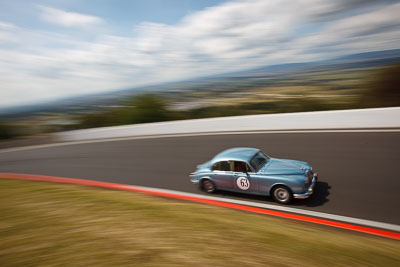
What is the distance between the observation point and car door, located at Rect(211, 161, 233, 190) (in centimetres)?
652

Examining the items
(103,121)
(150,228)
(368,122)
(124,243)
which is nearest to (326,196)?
(150,228)

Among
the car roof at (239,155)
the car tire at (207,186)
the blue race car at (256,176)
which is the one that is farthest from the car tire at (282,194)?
the car tire at (207,186)

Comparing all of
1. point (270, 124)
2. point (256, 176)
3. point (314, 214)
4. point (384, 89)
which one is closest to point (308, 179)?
point (314, 214)

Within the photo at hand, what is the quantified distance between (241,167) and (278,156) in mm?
3558

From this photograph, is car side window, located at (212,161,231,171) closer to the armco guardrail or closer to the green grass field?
the green grass field

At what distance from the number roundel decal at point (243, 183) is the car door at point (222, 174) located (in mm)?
241

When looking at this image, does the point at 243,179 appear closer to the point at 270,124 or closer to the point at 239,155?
the point at 239,155

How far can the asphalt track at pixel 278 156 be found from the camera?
578cm

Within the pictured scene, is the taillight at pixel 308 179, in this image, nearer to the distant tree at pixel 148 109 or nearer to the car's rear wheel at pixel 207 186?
the car's rear wheel at pixel 207 186

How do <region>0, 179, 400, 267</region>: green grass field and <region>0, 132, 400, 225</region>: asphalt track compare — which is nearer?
<region>0, 179, 400, 267</region>: green grass field

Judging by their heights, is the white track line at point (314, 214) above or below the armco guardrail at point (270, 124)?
below

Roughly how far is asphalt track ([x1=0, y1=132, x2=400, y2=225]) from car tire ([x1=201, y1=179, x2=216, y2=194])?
13.2 inches

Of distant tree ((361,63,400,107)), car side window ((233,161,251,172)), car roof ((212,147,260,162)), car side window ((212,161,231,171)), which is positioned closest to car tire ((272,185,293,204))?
car side window ((233,161,251,172))

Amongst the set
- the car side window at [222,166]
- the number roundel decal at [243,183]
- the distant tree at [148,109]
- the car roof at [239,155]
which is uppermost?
the distant tree at [148,109]
